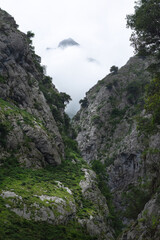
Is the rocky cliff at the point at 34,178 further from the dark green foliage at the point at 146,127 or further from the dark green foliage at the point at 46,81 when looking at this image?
the dark green foliage at the point at 46,81

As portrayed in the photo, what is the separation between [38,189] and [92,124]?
6558 cm

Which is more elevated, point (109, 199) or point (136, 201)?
point (109, 199)

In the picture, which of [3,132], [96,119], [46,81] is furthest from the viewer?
[96,119]

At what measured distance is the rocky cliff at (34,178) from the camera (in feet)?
70.7

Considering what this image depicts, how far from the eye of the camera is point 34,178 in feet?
99.7

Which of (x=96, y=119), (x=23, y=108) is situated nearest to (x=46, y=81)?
(x=23, y=108)

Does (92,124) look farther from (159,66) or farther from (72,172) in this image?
(159,66)

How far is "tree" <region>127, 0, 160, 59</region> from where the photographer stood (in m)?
25.0

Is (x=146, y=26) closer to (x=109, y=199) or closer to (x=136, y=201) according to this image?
(x=136, y=201)

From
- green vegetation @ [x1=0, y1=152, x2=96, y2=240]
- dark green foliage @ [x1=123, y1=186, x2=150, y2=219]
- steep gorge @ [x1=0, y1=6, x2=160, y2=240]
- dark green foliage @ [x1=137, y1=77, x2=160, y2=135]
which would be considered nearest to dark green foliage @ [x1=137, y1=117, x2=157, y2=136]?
dark green foliage @ [x1=137, y1=77, x2=160, y2=135]

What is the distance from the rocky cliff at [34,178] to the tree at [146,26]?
2522 centimetres

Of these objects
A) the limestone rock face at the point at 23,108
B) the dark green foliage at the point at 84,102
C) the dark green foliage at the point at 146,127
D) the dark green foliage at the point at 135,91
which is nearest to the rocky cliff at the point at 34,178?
the limestone rock face at the point at 23,108

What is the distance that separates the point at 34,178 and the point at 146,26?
28019 mm

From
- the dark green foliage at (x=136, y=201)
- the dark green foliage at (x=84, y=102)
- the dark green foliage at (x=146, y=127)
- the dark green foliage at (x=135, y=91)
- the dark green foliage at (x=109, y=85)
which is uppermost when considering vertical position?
the dark green foliage at (x=84, y=102)
